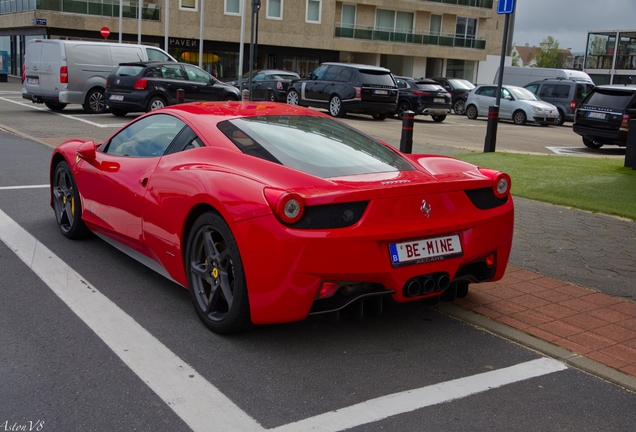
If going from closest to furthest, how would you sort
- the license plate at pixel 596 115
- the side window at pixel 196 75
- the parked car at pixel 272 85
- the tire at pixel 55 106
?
the license plate at pixel 596 115 → the side window at pixel 196 75 → the tire at pixel 55 106 → the parked car at pixel 272 85

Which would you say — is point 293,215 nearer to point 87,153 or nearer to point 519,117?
point 87,153

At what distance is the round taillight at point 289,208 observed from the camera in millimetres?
3863

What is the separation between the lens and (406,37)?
183 feet

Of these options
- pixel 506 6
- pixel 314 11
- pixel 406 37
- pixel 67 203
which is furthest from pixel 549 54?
pixel 67 203

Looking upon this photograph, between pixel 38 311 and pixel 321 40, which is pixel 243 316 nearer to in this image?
pixel 38 311

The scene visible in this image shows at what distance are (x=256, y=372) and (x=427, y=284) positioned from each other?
1119mm

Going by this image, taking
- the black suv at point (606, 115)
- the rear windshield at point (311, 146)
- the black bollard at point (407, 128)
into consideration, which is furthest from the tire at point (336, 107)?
the rear windshield at point (311, 146)

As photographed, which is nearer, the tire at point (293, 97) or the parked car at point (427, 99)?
the parked car at point (427, 99)

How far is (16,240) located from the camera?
6.45 meters

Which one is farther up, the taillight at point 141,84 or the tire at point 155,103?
the taillight at point 141,84

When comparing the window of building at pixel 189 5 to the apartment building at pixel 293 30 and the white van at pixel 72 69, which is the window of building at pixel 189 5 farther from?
the white van at pixel 72 69

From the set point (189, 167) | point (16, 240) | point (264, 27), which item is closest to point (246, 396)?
point (189, 167)

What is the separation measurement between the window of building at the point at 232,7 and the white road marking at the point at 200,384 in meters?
44.5

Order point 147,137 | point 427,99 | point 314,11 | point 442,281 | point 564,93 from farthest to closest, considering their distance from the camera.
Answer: point 314,11 → point 564,93 → point 427,99 → point 147,137 → point 442,281
